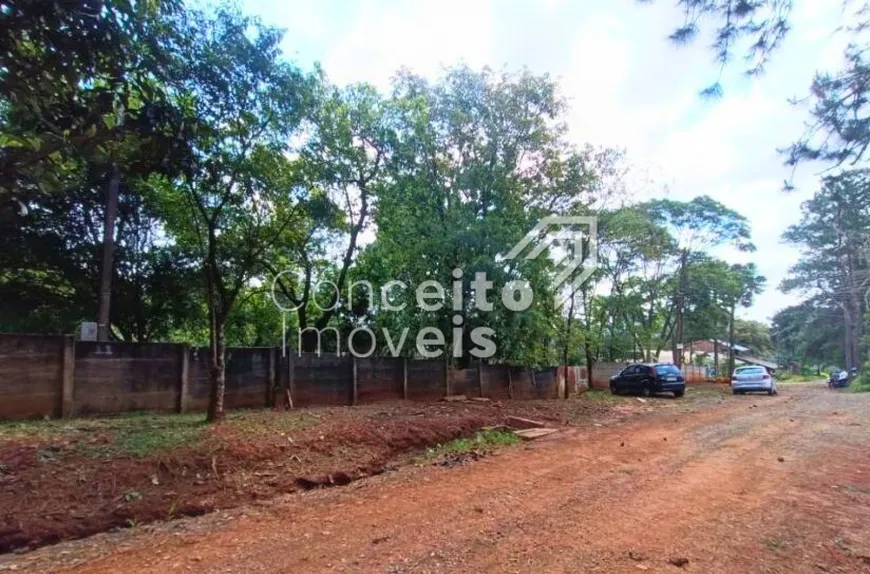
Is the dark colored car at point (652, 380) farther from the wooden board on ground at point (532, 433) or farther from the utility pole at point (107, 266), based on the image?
the utility pole at point (107, 266)

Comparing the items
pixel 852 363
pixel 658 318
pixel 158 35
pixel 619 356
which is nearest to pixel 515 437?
pixel 158 35

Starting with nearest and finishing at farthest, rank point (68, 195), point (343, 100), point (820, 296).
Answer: point (68, 195)
point (343, 100)
point (820, 296)

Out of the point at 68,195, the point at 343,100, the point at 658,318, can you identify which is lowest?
the point at 658,318

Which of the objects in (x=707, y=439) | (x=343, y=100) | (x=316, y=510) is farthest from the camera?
(x=343, y=100)

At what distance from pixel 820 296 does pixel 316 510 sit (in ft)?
164

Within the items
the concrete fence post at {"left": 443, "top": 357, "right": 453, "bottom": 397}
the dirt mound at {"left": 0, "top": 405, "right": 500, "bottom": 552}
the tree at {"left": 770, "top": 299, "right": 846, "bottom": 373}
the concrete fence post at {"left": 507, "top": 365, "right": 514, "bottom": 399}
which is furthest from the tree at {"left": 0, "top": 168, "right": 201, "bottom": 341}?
the tree at {"left": 770, "top": 299, "right": 846, "bottom": 373}

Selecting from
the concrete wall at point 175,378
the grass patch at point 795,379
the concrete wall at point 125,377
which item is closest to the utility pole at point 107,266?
the concrete wall at point 125,377

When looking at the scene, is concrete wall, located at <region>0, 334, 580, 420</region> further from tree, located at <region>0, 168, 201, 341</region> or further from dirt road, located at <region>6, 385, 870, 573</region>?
tree, located at <region>0, 168, 201, 341</region>

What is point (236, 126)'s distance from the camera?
7512 millimetres

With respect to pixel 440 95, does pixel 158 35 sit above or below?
below

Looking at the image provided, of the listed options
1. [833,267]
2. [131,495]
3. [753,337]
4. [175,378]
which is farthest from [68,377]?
[753,337]

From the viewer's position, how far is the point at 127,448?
5.88 metres

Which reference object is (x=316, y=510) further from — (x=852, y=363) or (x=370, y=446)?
(x=852, y=363)

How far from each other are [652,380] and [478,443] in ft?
44.2
